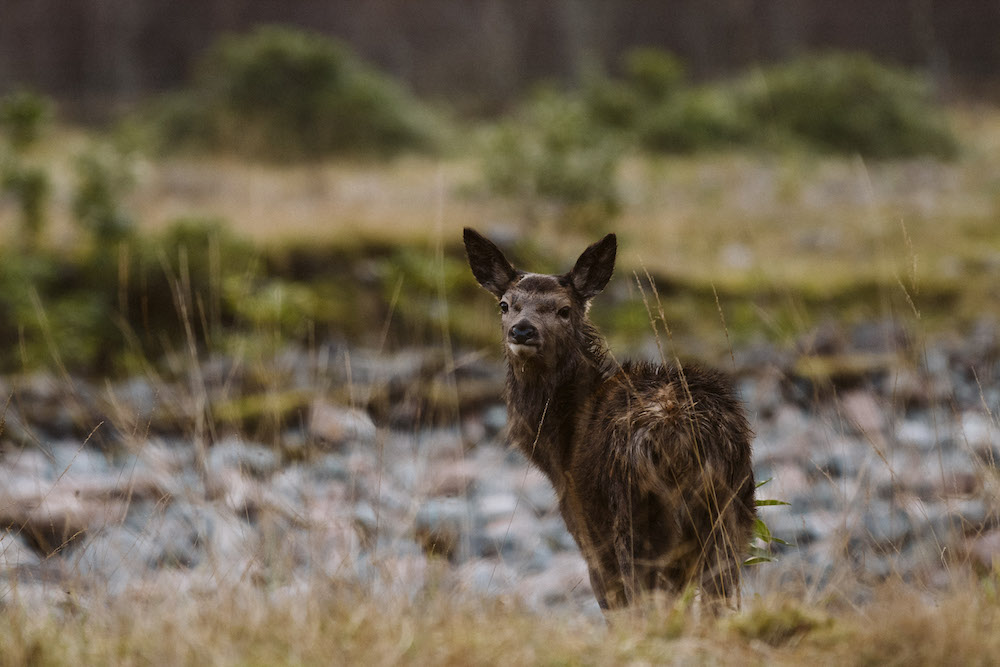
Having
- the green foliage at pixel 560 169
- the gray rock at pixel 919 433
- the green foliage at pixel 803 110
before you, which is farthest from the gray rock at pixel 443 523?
the green foliage at pixel 803 110

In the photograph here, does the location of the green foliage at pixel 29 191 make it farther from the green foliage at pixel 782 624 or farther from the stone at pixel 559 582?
the green foliage at pixel 782 624

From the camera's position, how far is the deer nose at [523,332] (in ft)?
11.7

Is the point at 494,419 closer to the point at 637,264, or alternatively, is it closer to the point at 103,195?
the point at 637,264

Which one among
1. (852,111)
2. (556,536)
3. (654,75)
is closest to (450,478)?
(556,536)

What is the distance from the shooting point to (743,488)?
11.0 ft

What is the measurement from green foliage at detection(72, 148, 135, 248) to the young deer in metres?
5.82

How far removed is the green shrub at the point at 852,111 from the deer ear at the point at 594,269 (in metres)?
15.9

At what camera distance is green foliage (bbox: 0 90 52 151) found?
30.7ft

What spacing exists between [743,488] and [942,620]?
35.3 inches

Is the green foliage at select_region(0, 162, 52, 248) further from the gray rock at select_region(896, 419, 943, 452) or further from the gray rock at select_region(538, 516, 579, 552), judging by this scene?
the gray rock at select_region(896, 419, 943, 452)

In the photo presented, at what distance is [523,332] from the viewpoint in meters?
3.57

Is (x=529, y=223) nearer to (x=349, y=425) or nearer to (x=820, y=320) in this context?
(x=820, y=320)

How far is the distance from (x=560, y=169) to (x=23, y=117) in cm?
545

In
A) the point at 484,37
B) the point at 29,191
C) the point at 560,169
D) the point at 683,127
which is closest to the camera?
the point at 29,191
